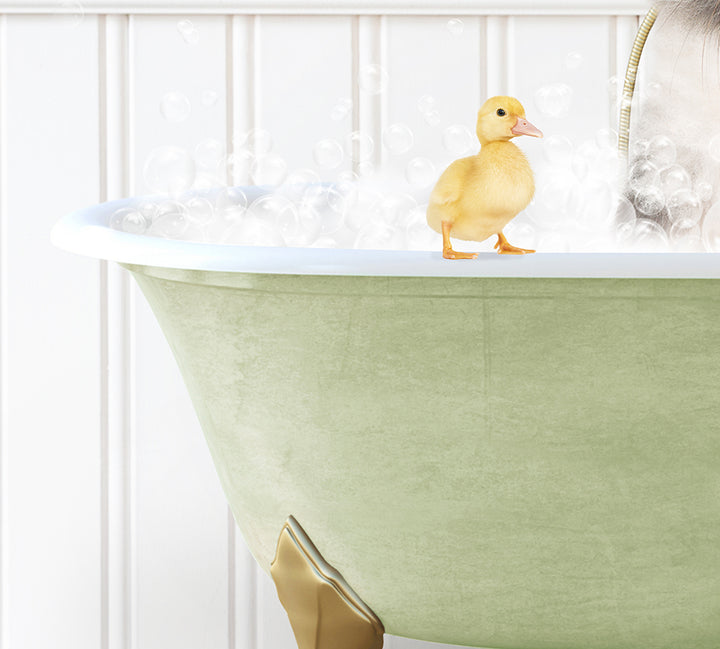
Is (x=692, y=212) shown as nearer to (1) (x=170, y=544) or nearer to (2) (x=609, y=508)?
(2) (x=609, y=508)

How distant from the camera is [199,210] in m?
1.22

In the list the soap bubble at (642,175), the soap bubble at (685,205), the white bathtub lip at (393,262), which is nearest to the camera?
the white bathtub lip at (393,262)

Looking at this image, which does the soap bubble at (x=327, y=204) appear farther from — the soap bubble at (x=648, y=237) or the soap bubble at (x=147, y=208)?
the soap bubble at (x=648, y=237)

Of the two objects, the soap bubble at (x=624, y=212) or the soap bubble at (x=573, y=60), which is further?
the soap bubble at (x=573, y=60)

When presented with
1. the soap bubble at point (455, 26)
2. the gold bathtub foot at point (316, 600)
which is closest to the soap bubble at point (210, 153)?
the soap bubble at point (455, 26)

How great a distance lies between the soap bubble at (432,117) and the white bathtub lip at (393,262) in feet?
2.66

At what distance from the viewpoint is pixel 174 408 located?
1.66m

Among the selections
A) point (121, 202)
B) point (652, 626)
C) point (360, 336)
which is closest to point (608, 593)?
point (652, 626)

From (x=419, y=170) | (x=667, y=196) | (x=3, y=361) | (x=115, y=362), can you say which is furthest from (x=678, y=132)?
(x=3, y=361)

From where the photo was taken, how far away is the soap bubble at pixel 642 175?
52.2 inches

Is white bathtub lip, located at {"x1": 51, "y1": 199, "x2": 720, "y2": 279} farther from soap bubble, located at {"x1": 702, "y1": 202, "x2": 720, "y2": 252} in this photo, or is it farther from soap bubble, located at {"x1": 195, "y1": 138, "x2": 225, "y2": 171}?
soap bubble, located at {"x1": 195, "y1": 138, "x2": 225, "y2": 171}

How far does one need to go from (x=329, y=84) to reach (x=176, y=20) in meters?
0.30

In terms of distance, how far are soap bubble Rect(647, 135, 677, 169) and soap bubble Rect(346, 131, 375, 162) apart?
1.66 feet

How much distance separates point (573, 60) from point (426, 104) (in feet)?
0.91
